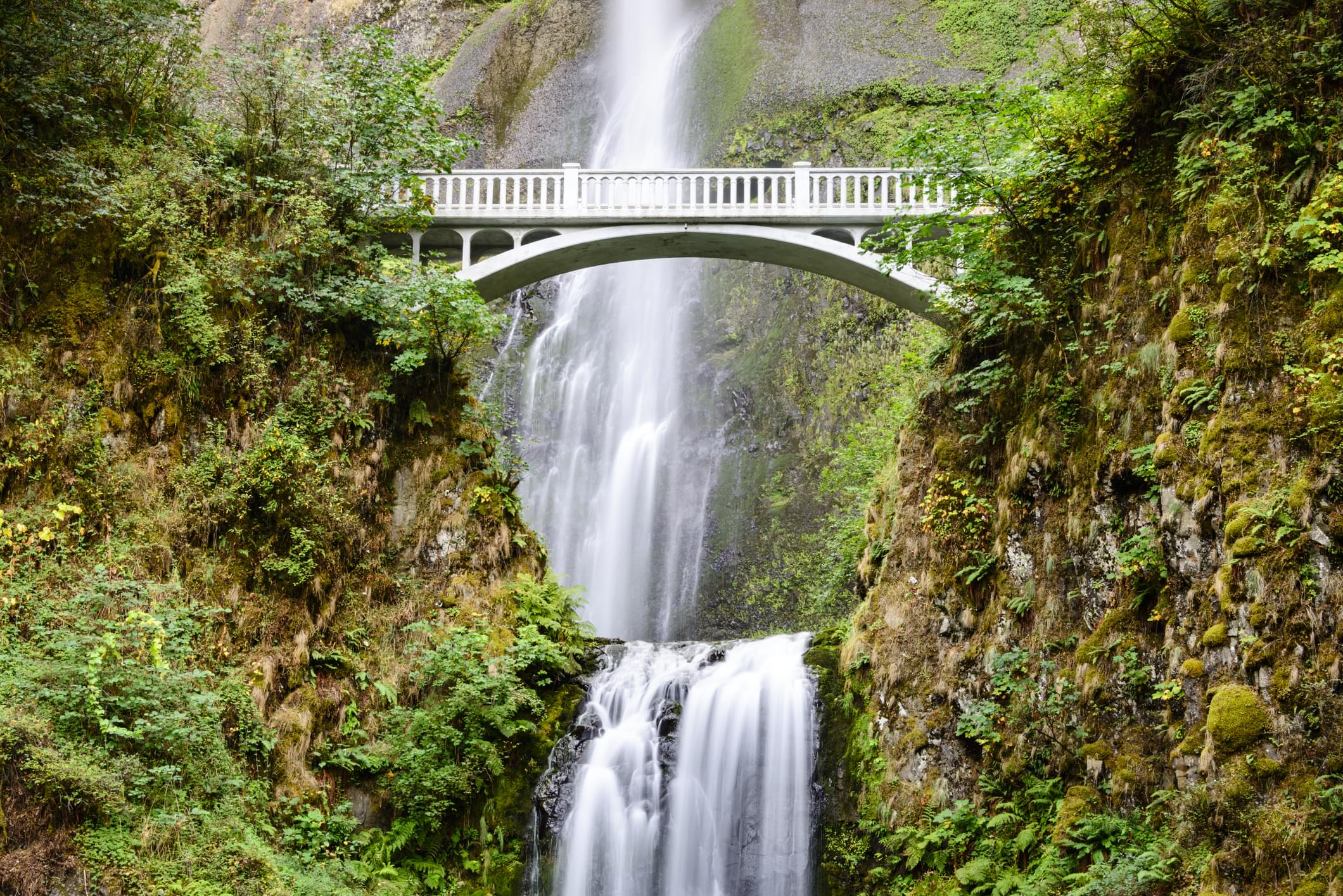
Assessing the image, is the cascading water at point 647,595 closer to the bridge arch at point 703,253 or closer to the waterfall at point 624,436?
the waterfall at point 624,436

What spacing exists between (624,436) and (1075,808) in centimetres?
1569

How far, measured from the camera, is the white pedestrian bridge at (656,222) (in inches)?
568

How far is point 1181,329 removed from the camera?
7980mm

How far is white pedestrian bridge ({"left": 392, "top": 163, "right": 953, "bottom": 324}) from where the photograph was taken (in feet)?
47.4

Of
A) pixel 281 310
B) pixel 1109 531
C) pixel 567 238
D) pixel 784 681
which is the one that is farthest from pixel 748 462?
pixel 1109 531

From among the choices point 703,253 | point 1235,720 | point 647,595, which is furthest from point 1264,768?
point 647,595

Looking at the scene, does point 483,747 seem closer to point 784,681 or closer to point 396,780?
point 396,780

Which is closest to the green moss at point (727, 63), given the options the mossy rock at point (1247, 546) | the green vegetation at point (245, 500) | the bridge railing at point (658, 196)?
the bridge railing at point (658, 196)

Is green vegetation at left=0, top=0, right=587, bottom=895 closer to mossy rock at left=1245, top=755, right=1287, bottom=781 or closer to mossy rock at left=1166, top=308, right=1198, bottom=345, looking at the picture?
mossy rock at left=1245, top=755, right=1287, bottom=781

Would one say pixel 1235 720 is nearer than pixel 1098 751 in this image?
Yes

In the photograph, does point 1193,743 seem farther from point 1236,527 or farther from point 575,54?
point 575,54

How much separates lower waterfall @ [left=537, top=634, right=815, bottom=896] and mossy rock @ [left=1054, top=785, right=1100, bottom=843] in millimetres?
3327

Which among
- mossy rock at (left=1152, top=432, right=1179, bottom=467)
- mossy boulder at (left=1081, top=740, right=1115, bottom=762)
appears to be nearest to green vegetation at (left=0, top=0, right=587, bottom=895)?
mossy boulder at (left=1081, top=740, right=1115, bottom=762)

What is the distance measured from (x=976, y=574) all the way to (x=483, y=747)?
5461 mm
